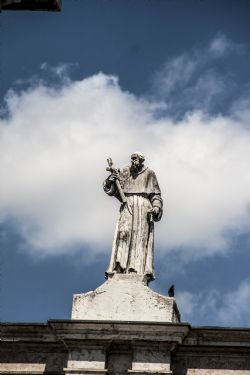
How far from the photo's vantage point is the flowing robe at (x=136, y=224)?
18.8 m

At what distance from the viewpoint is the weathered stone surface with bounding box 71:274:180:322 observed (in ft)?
58.7

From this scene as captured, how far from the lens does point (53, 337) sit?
17953 mm

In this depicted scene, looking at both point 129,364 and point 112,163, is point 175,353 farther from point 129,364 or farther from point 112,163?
point 112,163

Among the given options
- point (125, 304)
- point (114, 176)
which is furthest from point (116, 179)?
point (125, 304)

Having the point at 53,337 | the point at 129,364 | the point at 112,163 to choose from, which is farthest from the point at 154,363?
the point at 112,163

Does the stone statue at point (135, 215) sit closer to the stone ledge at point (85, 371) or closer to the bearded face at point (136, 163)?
the bearded face at point (136, 163)

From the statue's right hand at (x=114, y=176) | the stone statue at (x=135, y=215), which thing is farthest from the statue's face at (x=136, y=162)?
the statue's right hand at (x=114, y=176)

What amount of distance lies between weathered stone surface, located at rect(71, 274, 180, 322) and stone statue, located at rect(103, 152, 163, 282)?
1.48ft

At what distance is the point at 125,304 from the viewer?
1806 cm

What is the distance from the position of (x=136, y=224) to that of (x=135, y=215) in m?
0.20

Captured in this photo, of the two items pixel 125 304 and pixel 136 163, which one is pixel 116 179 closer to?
pixel 136 163

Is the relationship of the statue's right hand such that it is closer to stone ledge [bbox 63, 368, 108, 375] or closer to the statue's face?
the statue's face

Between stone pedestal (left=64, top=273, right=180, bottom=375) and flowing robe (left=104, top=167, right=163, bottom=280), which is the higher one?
flowing robe (left=104, top=167, right=163, bottom=280)

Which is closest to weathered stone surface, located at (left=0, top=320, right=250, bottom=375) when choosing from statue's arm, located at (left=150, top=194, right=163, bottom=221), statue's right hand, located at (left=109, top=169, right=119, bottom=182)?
statue's arm, located at (left=150, top=194, right=163, bottom=221)
